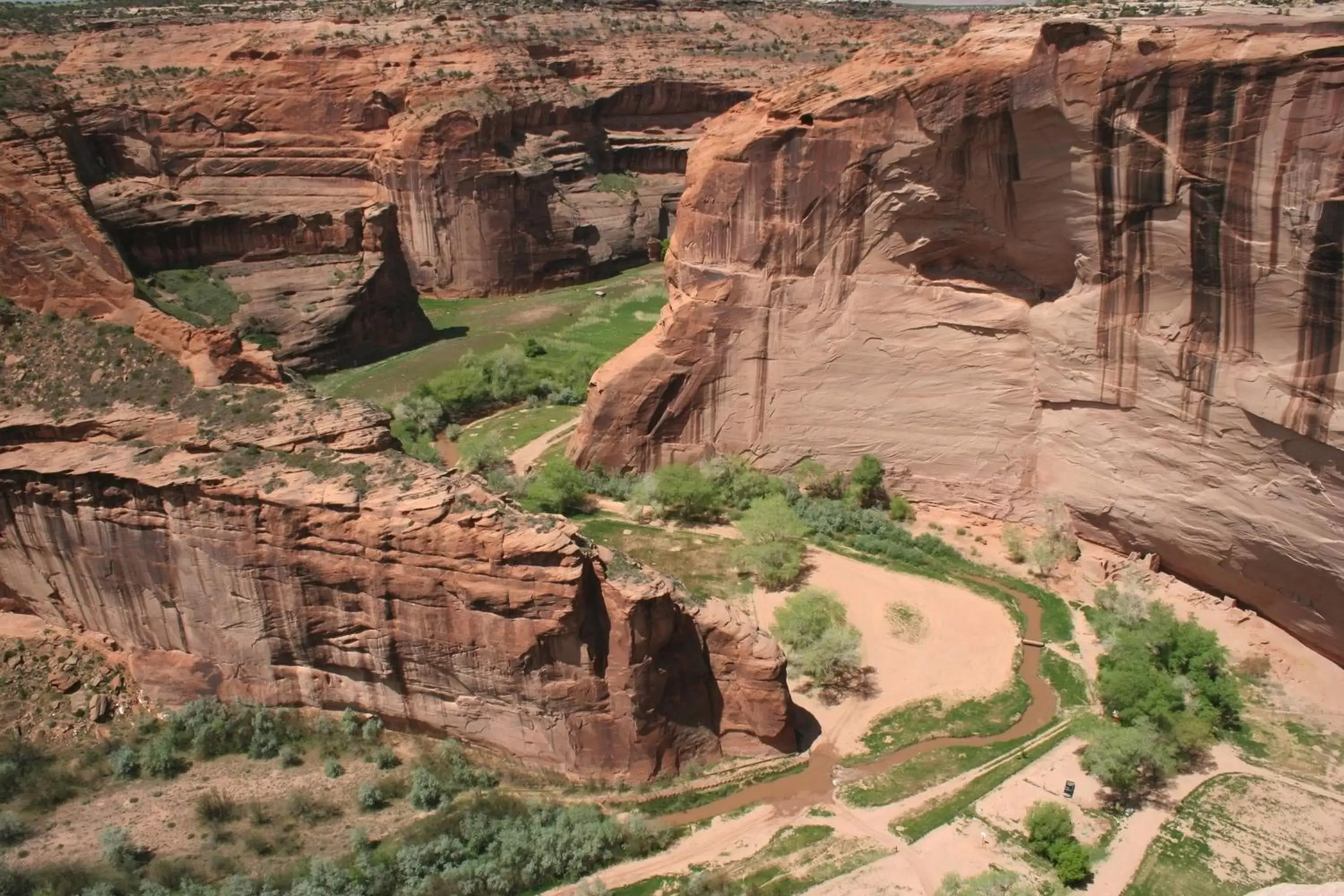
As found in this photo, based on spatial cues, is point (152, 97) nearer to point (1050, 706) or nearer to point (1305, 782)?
point (1050, 706)

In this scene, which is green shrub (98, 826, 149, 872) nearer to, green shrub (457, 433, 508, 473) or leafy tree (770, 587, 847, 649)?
leafy tree (770, 587, 847, 649)

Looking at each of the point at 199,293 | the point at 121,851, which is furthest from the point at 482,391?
the point at 121,851

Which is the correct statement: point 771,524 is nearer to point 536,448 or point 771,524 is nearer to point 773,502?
point 773,502

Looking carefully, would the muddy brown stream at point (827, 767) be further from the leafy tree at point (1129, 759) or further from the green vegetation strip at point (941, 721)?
the leafy tree at point (1129, 759)

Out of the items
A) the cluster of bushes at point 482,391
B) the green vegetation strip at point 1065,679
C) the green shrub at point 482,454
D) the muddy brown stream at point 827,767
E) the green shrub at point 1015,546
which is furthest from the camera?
the cluster of bushes at point 482,391

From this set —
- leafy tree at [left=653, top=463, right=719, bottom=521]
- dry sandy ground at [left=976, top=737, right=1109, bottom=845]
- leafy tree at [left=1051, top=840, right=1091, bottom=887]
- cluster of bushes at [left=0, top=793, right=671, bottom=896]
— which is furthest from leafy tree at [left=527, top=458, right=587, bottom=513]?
leafy tree at [left=1051, top=840, right=1091, bottom=887]

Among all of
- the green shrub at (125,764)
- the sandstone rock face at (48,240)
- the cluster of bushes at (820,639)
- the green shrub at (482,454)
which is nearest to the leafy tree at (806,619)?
the cluster of bushes at (820,639)

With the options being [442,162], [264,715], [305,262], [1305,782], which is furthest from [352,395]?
[1305,782]
